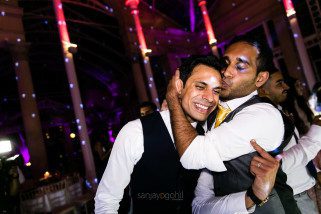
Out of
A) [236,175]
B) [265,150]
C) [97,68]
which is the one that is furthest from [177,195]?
[97,68]

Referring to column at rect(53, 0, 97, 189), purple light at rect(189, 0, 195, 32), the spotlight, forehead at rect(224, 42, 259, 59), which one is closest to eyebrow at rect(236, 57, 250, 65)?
forehead at rect(224, 42, 259, 59)

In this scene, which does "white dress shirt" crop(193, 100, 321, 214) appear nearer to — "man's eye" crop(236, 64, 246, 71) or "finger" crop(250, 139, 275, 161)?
"finger" crop(250, 139, 275, 161)

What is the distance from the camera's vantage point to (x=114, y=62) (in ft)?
54.2

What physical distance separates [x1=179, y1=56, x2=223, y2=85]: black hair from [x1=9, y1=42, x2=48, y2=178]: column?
6.28 meters

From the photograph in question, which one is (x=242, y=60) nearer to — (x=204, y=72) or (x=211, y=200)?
(x=204, y=72)

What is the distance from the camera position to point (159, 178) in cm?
150

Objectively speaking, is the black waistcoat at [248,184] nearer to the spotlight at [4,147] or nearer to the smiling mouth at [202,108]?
the smiling mouth at [202,108]

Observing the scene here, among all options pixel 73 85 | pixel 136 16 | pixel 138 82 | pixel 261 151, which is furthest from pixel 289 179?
pixel 138 82

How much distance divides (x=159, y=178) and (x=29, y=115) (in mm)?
6484

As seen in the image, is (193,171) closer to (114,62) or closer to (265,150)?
(265,150)

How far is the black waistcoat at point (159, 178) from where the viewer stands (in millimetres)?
1489

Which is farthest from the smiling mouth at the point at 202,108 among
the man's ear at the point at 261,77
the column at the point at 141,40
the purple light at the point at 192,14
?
the purple light at the point at 192,14

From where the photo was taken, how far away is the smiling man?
1495 millimetres

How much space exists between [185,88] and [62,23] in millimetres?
5663
